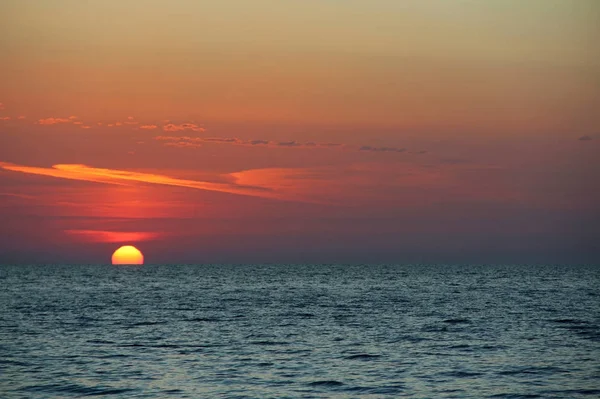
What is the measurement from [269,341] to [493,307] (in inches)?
1421

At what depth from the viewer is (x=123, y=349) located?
46375 mm

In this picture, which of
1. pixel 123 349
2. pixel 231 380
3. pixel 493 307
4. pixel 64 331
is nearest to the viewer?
pixel 231 380

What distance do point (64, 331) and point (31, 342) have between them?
19.5 feet

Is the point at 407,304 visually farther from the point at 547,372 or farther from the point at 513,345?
the point at 547,372

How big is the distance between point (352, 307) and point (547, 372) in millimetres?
40487

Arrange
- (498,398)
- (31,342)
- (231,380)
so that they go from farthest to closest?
(31,342) → (231,380) → (498,398)

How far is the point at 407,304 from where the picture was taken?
83000 mm

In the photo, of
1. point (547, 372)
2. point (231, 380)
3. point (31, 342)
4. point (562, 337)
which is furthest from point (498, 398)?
point (31, 342)

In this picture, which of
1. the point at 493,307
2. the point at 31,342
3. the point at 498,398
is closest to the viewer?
the point at 498,398

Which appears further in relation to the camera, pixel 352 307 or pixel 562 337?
pixel 352 307

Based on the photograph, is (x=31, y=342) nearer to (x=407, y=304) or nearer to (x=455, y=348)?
(x=455, y=348)

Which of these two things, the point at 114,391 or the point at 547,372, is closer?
the point at 114,391

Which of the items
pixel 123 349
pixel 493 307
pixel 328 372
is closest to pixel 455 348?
Result: pixel 328 372

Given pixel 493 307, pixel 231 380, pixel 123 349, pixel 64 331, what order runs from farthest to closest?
pixel 493 307
pixel 64 331
pixel 123 349
pixel 231 380
